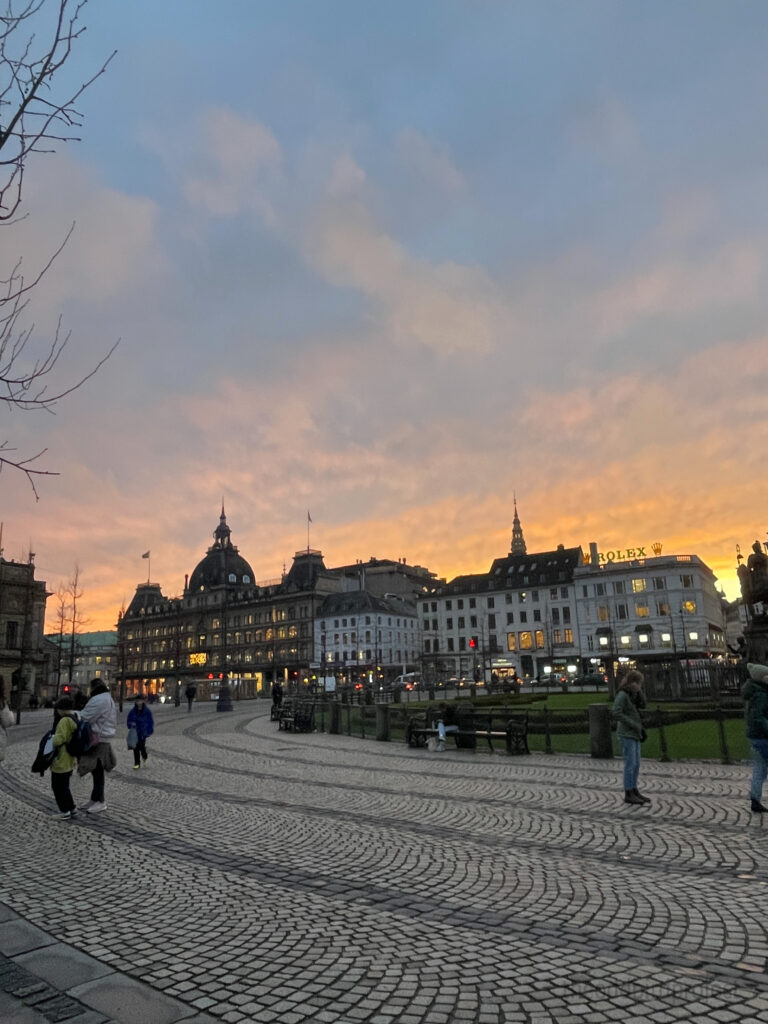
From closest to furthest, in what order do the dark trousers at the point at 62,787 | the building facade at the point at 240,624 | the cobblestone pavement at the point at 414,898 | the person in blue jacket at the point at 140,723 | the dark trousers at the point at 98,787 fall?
1. the cobblestone pavement at the point at 414,898
2. the dark trousers at the point at 62,787
3. the dark trousers at the point at 98,787
4. the person in blue jacket at the point at 140,723
5. the building facade at the point at 240,624

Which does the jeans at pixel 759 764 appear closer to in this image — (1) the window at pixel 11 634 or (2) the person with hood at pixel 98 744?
(2) the person with hood at pixel 98 744

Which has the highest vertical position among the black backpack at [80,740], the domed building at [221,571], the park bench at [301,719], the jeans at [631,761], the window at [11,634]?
the domed building at [221,571]

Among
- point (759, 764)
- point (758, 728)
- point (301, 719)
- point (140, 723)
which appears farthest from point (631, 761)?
point (301, 719)

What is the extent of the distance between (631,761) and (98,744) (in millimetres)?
8188

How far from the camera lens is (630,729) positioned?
11.2 meters

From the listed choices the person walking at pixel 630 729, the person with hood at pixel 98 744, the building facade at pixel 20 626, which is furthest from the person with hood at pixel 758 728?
the building facade at pixel 20 626

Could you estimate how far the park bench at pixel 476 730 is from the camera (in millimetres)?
18234

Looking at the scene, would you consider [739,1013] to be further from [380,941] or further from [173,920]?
[173,920]

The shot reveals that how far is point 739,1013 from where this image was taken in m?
4.16

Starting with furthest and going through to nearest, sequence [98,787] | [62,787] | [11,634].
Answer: [11,634] → [98,787] → [62,787]

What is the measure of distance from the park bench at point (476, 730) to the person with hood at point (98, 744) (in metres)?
10.3

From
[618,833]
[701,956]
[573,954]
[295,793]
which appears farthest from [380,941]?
[295,793]

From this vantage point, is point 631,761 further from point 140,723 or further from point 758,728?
point 140,723

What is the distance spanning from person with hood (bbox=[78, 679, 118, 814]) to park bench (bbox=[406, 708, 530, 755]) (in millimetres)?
10267
